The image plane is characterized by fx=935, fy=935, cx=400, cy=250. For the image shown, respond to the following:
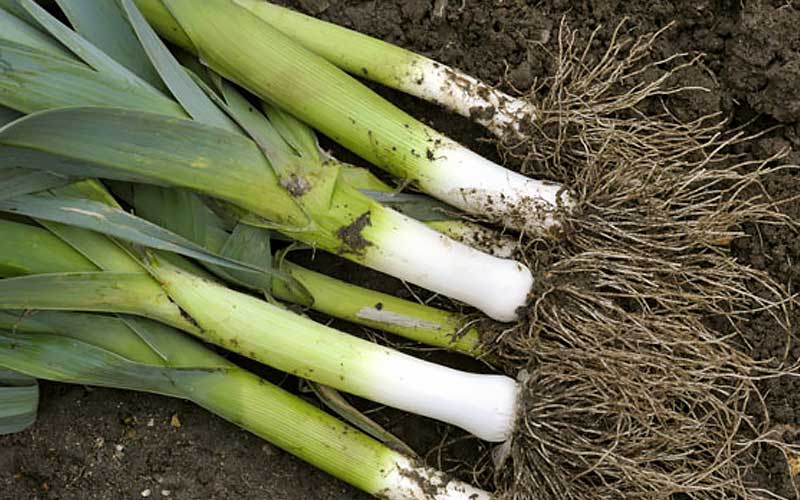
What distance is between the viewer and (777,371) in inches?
66.2

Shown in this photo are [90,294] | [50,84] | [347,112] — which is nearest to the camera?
Answer: [50,84]

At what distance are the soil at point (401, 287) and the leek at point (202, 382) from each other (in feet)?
0.44

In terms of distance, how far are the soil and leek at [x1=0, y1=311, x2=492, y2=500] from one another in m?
0.13

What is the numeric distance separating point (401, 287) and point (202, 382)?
437 mm

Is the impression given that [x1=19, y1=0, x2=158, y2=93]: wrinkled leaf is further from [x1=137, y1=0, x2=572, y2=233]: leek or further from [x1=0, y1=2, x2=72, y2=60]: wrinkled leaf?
[x1=137, y1=0, x2=572, y2=233]: leek

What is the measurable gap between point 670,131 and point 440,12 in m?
0.50

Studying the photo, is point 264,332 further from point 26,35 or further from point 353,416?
point 26,35

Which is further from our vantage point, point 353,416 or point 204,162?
point 353,416

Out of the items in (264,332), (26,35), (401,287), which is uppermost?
(26,35)

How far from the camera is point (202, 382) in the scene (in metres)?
1.63

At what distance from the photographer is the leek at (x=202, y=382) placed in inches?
61.5

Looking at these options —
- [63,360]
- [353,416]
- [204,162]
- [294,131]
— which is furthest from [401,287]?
[63,360]

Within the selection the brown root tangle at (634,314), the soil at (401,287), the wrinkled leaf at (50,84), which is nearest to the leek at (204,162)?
the wrinkled leaf at (50,84)

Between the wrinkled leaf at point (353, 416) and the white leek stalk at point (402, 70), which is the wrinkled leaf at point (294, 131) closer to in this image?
the white leek stalk at point (402, 70)
